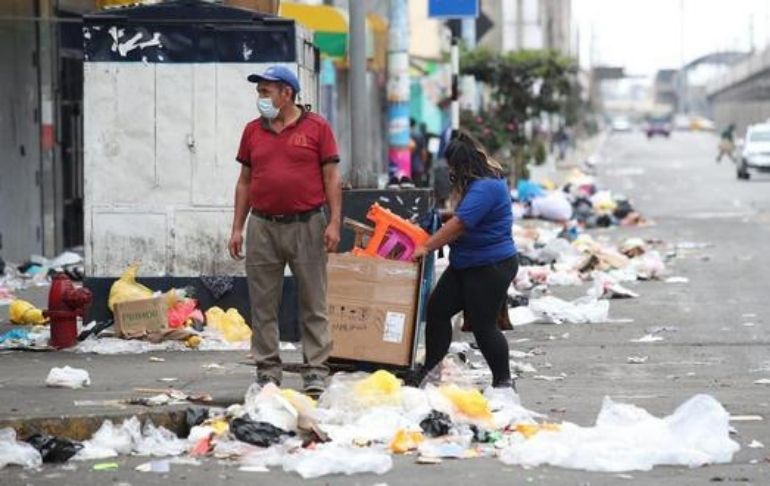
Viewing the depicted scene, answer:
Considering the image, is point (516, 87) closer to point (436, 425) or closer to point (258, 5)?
point (258, 5)

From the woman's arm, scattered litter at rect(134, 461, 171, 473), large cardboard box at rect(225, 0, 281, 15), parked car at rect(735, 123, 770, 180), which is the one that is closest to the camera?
scattered litter at rect(134, 461, 171, 473)

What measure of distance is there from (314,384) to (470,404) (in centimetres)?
115

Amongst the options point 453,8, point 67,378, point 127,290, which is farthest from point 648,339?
point 453,8

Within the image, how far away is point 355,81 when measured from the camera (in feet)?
53.8

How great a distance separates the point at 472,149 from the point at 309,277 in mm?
1340

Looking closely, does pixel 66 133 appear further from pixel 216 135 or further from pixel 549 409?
pixel 549 409

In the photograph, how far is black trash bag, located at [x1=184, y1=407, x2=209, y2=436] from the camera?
30.9ft

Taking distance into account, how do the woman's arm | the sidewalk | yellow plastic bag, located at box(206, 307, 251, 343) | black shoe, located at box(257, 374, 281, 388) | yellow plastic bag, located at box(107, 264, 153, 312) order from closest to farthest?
1. the sidewalk
2. black shoe, located at box(257, 374, 281, 388)
3. the woman's arm
4. yellow plastic bag, located at box(107, 264, 153, 312)
5. yellow plastic bag, located at box(206, 307, 251, 343)

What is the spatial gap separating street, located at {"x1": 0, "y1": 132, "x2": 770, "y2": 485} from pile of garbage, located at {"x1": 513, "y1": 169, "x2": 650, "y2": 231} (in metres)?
4.64

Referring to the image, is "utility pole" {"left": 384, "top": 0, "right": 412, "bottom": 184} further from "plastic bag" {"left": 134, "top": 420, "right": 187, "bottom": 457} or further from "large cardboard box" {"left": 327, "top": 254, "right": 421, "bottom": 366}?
"plastic bag" {"left": 134, "top": 420, "right": 187, "bottom": 457}

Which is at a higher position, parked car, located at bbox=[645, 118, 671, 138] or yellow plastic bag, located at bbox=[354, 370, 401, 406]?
parked car, located at bbox=[645, 118, 671, 138]

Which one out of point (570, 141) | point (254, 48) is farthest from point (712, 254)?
point (570, 141)

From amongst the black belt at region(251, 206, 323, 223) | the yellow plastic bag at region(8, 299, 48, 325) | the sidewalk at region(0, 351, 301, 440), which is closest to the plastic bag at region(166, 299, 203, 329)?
the sidewalk at region(0, 351, 301, 440)

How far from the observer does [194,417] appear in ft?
30.9
